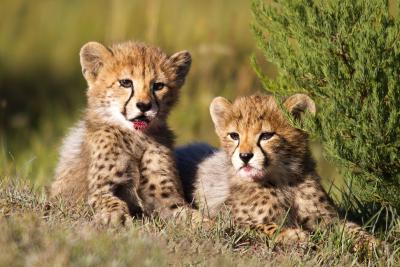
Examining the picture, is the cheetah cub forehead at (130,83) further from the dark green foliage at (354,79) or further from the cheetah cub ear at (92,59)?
the dark green foliage at (354,79)

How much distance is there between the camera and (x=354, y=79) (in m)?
5.04

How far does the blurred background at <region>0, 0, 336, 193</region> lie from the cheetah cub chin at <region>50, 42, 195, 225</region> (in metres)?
0.92

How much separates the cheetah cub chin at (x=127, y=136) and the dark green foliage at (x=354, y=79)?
69 cm

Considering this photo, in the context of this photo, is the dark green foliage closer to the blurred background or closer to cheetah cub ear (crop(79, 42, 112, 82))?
cheetah cub ear (crop(79, 42, 112, 82))

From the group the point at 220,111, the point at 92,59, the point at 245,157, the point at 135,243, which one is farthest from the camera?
the point at 92,59

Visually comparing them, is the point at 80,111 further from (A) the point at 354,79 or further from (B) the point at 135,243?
(B) the point at 135,243

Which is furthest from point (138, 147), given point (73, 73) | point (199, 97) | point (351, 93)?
point (73, 73)

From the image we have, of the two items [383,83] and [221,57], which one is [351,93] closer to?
[383,83]

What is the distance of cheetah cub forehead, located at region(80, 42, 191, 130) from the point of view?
524cm

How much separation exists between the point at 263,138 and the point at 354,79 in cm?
57

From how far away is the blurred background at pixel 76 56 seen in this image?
28.6 feet

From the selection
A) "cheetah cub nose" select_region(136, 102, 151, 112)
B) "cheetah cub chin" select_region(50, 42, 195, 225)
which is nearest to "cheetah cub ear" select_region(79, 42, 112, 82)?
"cheetah cub chin" select_region(50, 42, 195, 225)

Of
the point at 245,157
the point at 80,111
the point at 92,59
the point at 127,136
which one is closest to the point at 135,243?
the point at 245,157

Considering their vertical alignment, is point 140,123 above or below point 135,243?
above
